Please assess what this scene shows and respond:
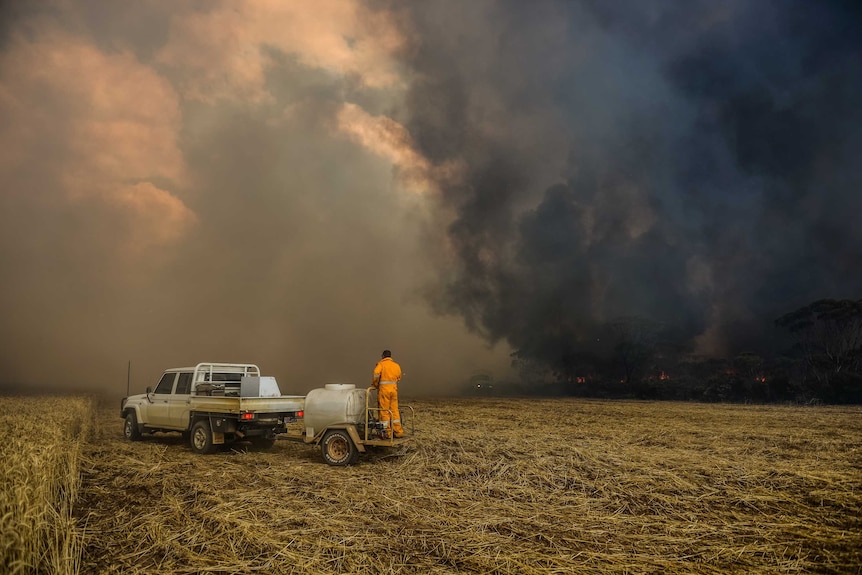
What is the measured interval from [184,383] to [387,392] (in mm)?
7079

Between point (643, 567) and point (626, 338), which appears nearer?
point (643, 567)

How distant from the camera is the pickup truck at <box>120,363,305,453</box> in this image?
44.5 ft

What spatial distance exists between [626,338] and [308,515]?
279 feet

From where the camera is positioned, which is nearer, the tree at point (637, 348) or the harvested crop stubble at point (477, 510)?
the harvested crop stubble at point (477, 510)

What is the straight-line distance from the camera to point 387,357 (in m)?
12.6

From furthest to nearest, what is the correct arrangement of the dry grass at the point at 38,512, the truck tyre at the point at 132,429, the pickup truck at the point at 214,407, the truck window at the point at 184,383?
the truck tyre at the point at 132,429 < the truck window at the point at 184,383 < the pickup truck at the point at 214,407 < the dry grass at the point at 38,512

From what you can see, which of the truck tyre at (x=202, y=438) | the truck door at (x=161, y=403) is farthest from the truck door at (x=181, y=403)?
the truck tyre at (x=202, y=438)

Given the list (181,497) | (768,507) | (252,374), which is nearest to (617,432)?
(768,507)

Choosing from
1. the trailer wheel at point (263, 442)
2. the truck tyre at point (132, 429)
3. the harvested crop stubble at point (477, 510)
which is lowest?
the harvested crop stubble at point (477, 510)

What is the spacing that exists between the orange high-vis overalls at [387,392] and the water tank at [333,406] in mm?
654

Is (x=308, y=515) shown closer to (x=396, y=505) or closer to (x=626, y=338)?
(x=396, y=505)

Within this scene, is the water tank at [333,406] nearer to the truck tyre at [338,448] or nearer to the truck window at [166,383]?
the truck tyre at [338,448]

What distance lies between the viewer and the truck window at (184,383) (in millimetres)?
15125

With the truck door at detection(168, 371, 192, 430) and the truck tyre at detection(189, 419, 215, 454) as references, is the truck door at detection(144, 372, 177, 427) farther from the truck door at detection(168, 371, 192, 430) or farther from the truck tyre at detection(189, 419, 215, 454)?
the truck tyre at detection(189, 419, 215, 454)
